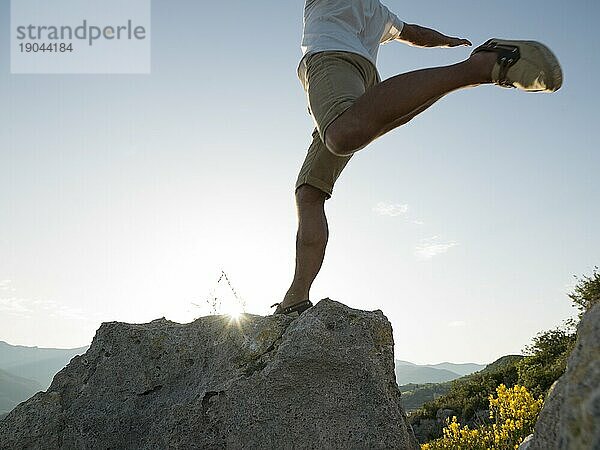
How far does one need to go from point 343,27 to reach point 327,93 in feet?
2.32

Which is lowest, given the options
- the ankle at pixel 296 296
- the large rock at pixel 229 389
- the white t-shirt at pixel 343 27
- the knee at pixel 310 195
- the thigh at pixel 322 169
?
the large rock at pixel 229 389

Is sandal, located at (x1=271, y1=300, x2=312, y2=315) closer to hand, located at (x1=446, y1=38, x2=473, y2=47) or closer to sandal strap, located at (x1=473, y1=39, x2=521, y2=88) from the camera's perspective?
sandal strap, located at (x1=473, y1=39, x2=521, y2=88)

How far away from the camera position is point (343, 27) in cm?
386

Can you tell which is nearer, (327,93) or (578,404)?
(578,404)

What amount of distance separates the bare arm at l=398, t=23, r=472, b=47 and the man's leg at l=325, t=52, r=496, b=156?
1.75m

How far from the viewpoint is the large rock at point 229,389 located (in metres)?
2.79

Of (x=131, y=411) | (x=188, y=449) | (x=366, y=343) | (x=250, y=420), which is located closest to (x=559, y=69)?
(x=366, y=343)

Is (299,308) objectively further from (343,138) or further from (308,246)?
(343,138)

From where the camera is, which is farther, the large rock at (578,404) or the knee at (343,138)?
the knee at (343,138)

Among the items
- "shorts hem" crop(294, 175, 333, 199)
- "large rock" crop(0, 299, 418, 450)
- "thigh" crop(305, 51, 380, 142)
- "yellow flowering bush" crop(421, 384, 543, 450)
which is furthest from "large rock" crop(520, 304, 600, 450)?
"yellow flowering bush" crop(421, 384, 543, 450)

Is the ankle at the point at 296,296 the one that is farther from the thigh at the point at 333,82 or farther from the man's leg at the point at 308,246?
the thigh at the point at 333,82

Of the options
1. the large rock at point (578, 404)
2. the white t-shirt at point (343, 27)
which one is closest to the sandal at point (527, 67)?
the white t-shirt at point (343, 27)

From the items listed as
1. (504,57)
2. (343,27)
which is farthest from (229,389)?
(343,27)

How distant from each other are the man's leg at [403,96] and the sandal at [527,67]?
6 cm
